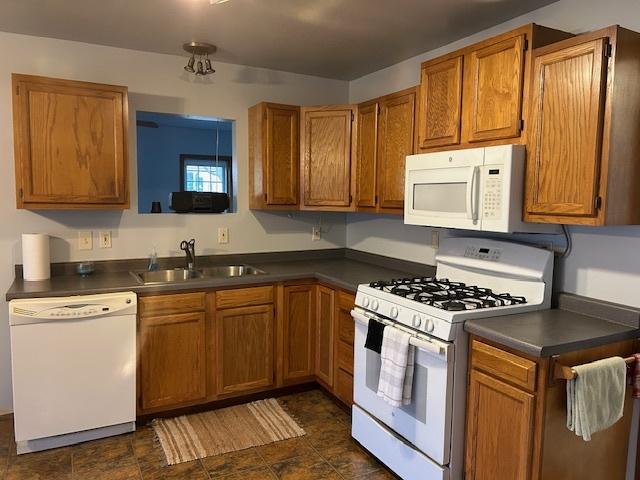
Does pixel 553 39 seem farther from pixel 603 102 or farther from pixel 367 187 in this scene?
pixel 367 187

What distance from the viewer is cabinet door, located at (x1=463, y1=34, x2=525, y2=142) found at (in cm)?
214

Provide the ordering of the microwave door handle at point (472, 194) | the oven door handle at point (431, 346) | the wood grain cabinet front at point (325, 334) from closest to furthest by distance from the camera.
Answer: the oven door handle at point (431, 346) < the microwave door handle at point (472, 194) < the wood grain cabinet front at point (325, 334)

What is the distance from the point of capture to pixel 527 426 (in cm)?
178

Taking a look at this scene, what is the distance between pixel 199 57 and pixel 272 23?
0.86m

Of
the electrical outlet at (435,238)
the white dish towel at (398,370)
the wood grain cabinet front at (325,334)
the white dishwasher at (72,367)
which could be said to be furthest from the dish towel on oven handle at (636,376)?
the white dishwasher at (72,367)

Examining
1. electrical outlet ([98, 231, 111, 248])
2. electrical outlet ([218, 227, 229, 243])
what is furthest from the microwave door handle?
electrical outlet ([98, 231, 111, 248])

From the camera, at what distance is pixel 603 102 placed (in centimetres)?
183

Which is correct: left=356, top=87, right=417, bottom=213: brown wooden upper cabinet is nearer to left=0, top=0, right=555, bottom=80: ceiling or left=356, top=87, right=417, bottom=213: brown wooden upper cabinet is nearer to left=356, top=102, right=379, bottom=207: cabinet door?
left=356, top=102, right=379, bottom=207: cabinet door

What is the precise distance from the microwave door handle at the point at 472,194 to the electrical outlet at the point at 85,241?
2.42 m

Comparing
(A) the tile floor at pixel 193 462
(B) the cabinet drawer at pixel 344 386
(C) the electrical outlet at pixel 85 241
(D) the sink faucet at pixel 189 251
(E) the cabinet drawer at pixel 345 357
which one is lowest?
(A) the tile floor at pixel 193 462

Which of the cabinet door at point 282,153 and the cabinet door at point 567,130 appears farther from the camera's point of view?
the cabinet door at point 282,153

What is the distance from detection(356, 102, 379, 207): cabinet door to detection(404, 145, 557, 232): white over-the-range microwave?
21.3 inches

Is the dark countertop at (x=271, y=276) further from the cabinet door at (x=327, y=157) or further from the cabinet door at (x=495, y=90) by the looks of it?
the cabinet door at (x=495, y=90)

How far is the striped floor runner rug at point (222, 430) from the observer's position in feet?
8.68
